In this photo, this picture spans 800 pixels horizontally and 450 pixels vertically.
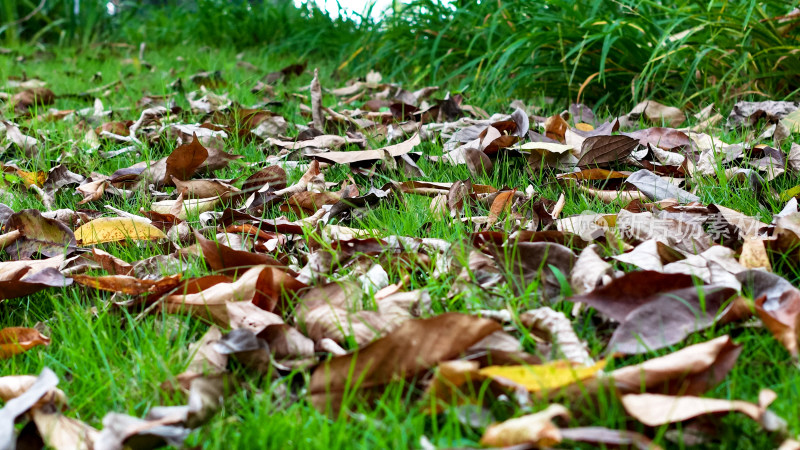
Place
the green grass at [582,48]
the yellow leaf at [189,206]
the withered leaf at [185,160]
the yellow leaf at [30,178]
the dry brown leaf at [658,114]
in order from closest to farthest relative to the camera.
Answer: the yellow leaf at [189,206] < the withered leaf at [185,160] < the yellow leaf at [30,178] < the dry brown leaf at [658,114] < the green grass at [582,48]

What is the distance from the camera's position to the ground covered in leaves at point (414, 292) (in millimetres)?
1112

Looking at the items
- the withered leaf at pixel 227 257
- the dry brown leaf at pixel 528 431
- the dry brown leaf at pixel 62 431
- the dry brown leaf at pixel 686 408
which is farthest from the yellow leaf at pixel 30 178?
the dry brown leaf at pixel 686 408

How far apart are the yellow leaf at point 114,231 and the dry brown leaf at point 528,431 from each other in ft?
4.04

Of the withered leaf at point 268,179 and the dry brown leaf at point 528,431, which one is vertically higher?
the withered leaf at point 268,179

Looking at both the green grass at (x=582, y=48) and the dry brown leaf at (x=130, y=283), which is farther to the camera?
the green grass at (x=582, y=48)

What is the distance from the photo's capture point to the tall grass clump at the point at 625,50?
3109 mm

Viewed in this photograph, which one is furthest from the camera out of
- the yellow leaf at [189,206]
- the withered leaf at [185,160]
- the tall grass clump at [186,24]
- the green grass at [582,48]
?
the tall grass clump at [186,24]

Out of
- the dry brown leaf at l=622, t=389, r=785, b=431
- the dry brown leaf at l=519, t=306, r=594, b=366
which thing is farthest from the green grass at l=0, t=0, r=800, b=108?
the dry brown leaf at l=622, t=389, r=785, b=431

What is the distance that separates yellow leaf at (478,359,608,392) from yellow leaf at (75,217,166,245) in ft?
3.79

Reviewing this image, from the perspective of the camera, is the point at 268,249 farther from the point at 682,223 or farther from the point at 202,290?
the point at 682,223

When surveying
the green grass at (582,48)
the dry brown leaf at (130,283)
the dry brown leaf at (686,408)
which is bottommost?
the dry brown leaf at (130,283)

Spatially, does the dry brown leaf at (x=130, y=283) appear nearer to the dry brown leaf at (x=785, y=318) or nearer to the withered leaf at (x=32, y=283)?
the withered leaf at (x=32, y=283)

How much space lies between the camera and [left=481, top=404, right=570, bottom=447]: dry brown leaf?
1.00 metres

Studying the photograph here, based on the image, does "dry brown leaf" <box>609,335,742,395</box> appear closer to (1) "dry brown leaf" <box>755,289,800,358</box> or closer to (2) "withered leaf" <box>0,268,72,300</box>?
(1) "dry brown leaf" <box>755,289,800,358</box>
